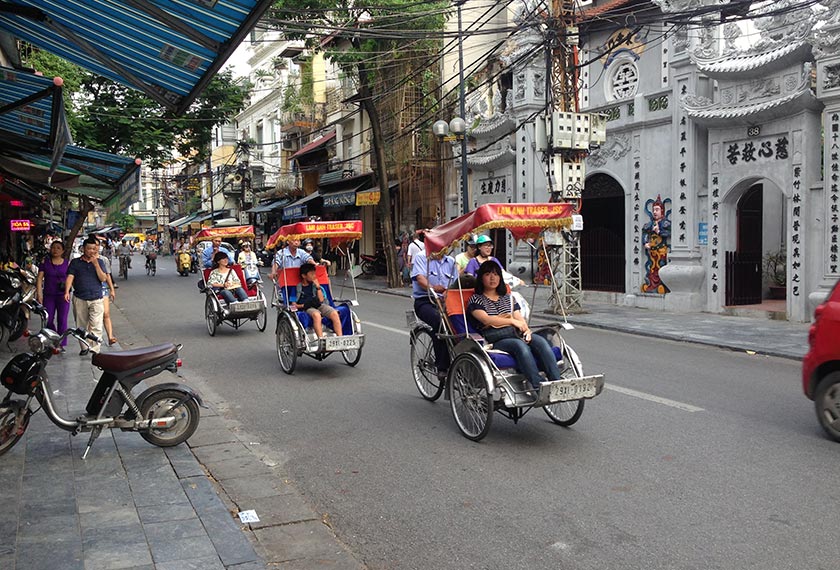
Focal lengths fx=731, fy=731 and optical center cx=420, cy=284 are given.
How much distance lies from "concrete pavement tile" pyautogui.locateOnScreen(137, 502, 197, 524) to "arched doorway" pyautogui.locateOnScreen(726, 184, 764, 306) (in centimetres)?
1475

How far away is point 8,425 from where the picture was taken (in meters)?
5.86

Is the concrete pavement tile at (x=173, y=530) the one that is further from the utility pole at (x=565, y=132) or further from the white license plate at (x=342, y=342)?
the utility pole at (x=565, y=132)

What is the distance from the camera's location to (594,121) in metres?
16.9

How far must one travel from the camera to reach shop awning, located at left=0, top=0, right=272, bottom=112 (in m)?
5.01

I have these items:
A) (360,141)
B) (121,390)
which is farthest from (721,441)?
(360,141)

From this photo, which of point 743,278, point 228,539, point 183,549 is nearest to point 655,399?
point 228,539

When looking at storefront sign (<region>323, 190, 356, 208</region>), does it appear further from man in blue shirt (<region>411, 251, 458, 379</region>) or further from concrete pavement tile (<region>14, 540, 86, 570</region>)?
concrete pavement tile (<region>14, 540, 86, 570</region>)

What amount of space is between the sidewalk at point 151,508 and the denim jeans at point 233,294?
6.97 m

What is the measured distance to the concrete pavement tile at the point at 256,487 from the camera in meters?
5.31

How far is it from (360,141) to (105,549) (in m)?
32.2

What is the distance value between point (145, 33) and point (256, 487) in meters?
3.56

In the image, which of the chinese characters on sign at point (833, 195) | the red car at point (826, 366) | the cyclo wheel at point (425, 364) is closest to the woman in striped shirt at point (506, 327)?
the cyclo wheel at point (425, 364)

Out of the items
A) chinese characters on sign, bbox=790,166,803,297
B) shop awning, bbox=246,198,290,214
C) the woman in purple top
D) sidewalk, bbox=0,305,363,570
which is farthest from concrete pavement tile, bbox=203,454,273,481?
shop awning, bbox=246,198,290,214

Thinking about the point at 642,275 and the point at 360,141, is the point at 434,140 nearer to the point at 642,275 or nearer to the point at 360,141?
the point at 360,141
